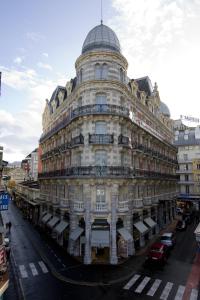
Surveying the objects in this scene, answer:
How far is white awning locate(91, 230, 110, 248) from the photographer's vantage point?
28750 mm

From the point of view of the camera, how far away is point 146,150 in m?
39.2

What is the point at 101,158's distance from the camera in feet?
101

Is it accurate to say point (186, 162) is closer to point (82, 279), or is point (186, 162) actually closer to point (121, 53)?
point (121, 53)

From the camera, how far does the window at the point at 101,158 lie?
101ft

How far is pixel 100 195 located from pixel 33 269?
10.8 m

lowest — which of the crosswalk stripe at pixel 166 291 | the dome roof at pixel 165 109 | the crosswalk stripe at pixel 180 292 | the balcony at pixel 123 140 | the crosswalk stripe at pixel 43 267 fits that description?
the crosswalk stripe at pixel 180 292

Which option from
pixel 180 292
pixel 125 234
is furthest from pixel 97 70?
pixel 180 292

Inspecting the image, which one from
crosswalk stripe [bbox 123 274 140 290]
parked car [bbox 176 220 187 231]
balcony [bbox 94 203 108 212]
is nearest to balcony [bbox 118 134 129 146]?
balcony [bbox 94 203 108 212]

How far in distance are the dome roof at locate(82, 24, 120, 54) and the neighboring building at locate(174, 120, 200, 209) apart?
44030 mm

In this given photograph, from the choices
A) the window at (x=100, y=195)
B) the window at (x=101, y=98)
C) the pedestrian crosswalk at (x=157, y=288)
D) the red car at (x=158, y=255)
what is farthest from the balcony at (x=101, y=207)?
the window at (x=101, y=98)

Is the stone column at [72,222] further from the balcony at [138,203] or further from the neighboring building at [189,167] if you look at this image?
the neighboring building at [189,167]

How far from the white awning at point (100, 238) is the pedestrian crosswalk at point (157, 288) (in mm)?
5084

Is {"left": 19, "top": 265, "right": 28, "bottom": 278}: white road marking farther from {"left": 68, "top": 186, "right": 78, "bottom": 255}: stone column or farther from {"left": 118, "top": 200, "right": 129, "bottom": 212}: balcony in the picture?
{"left": 118, "top": 200, "right": 129, "bottom": 212}: balcony

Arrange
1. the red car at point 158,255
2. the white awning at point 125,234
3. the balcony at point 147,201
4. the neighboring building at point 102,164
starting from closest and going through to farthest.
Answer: the red car at point 158,255, the white awning at point 125,234, the neighboring building at point 102,164, the balcony at point 147,201
